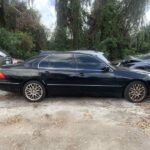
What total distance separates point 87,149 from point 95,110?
2317 millimetres

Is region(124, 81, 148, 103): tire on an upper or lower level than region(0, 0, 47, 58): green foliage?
lower

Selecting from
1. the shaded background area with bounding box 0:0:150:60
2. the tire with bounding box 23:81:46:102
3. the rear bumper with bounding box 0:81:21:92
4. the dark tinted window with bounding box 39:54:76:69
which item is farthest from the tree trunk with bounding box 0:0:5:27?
the tire with bounding box 23:81:46:102

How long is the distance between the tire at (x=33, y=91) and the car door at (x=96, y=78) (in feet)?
3.46

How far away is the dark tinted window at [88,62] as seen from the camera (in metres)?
8.28

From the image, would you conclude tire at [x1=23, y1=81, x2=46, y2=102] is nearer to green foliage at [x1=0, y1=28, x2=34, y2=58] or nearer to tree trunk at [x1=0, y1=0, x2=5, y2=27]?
green foliage at [x1=0, y1=28, x2=34, y2=58]

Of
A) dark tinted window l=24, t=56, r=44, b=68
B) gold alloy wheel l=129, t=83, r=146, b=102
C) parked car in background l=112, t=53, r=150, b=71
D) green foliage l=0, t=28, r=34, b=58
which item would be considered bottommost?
gold alloy wheel l=129, t=83, r=146, b=102

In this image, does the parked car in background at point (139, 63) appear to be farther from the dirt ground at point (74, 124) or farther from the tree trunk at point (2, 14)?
the tree trunk at point (2, 14)

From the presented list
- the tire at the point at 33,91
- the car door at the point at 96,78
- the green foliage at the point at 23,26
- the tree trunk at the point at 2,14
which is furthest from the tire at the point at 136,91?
the tree trunk at the point at 2,14

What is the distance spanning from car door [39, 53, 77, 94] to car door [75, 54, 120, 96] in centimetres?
20

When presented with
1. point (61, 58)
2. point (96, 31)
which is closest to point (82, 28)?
point (96, 31)

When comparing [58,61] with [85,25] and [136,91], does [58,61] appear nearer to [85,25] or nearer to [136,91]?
[136,91]

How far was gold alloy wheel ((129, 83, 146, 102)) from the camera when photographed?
817 centimetres

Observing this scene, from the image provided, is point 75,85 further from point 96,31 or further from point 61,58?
point 96,31

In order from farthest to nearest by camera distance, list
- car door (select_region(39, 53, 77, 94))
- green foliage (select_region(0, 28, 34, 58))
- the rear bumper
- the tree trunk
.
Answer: the tree trunk < green foliage (select_region(0, 28, 34, 58)) < car door (select_region(39, 53, 77, 94)) < the rear bumper
